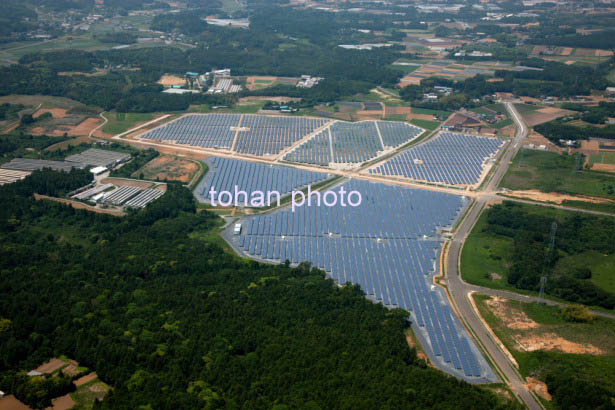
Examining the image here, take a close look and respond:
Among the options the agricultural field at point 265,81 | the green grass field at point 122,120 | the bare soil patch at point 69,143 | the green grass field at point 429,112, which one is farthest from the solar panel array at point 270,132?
the bare soil patch at point 69,143

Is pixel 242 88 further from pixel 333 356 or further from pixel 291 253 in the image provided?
pixel 333 356

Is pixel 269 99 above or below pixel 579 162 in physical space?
below

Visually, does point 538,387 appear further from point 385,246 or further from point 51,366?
point 51,366

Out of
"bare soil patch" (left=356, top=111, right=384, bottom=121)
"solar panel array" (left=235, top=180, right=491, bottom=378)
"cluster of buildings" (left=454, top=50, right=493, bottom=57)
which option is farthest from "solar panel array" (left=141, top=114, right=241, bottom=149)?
"cluster of buildings" (left=454, top=50, right=493, bottom=57)

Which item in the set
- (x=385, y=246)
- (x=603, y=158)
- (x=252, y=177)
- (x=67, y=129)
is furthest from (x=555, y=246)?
(x=67, y=129)

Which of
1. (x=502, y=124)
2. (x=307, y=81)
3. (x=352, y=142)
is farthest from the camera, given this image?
(x=307, y=81)
